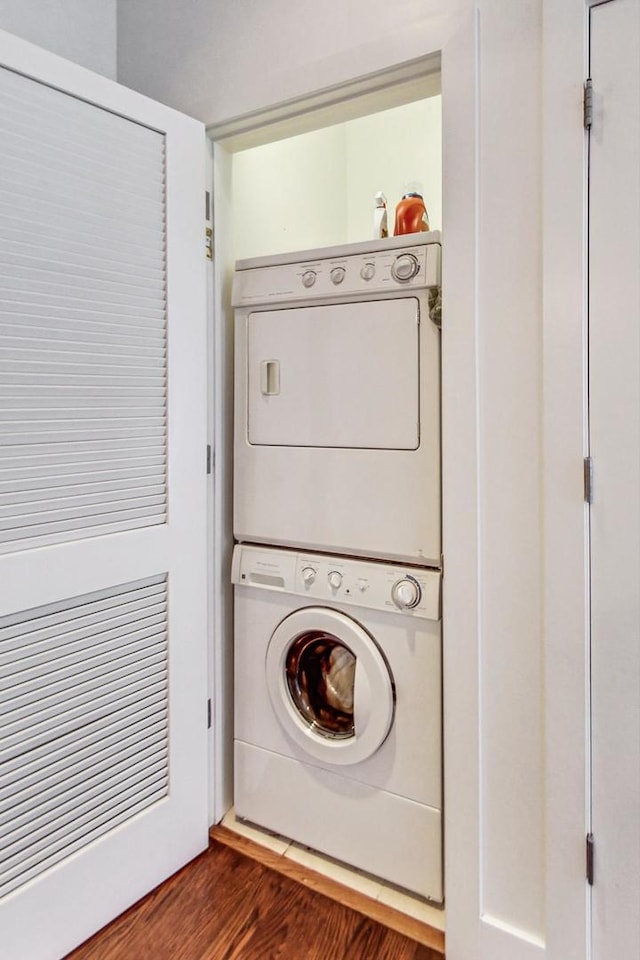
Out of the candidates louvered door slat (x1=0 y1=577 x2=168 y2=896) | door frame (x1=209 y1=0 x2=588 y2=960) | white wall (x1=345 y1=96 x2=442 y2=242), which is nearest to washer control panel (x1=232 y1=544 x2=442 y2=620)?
door frame (x1=209 y1=0 x2=588 y2=960)

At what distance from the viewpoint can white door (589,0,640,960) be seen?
1176 mm

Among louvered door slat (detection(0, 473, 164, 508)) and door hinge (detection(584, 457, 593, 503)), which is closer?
door hinge (detection(584, 457, 593, 503))

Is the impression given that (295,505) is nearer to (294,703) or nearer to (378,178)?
(294,703)

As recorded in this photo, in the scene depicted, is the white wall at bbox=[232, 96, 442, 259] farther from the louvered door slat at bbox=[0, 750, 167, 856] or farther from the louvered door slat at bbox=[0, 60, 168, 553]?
the louvered door slat at bbox=[0, 750, 167, 856]

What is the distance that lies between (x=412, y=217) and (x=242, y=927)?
1.94 metres

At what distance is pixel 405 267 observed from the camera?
152 cm

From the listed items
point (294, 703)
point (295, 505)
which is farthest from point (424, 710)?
point (295, 505)

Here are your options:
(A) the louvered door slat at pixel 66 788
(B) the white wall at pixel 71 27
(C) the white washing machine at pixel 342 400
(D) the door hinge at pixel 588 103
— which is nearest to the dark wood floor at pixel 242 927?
(A) the louvered door slat at pixel 66 788

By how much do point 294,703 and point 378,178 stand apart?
209cm

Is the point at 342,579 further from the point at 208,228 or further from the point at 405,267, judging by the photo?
the point at 208,228

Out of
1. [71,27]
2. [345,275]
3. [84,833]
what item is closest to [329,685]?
[84,833]

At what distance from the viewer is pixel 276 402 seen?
5.76 feet

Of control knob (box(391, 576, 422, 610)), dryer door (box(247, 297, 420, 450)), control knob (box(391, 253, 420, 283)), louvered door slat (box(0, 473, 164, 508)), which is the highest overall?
control knob (box(391, 253, 420, 283))

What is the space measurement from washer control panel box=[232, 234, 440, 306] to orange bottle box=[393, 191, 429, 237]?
16cm
